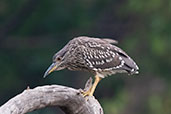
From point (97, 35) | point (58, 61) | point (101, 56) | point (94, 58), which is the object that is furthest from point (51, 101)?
point (97, 35)

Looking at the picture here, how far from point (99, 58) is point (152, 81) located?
39.2 ft

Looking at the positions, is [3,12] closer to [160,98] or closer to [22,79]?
[22,79]

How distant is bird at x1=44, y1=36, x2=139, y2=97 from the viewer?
910cm

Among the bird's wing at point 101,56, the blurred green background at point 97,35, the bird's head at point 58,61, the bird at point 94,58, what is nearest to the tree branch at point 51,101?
the bird's head at point 58,61

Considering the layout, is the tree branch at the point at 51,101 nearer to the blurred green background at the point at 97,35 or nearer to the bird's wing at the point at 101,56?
the bird's wing at the point at 101,56

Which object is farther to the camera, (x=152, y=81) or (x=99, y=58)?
(x=152, y=81)

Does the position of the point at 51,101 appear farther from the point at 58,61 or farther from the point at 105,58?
the point at 105,58

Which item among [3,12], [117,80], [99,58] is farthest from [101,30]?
[99,58]

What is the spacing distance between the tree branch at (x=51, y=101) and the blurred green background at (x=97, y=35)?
11321 millimetres

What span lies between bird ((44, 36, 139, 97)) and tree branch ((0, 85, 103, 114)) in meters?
0.82

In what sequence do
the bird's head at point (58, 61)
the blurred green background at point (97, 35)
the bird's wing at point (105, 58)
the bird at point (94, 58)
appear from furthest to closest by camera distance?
the blurred green background at point (97, 35) < the bird's wing at point (105, 58) < the bird at point (94, 58) < the bird's head at point (58, 61)

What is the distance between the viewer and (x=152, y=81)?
21.2 m

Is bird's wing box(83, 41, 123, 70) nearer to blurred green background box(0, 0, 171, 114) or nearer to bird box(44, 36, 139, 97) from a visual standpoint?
bird box(44, 36, 139, 97)

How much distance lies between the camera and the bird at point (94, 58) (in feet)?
29.9
